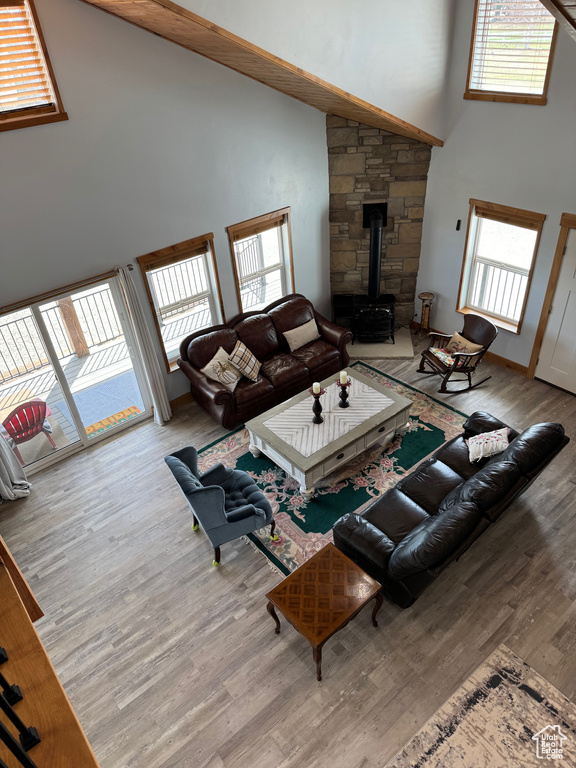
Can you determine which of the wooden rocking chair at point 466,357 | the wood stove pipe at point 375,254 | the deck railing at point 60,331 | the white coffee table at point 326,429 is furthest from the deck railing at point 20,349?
the wooden rocking chair at point 466,357

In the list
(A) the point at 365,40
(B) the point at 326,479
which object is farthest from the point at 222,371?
(A) the point at 365,40

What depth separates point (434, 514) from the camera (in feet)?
16.4

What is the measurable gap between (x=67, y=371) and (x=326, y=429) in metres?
3.38

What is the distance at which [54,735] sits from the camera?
1.56 metres

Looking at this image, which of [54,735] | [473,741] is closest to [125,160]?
[54,735]

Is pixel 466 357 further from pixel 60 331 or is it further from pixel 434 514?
pixel 60 331

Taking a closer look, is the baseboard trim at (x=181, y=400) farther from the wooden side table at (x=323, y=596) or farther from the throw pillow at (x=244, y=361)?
the wooden side table at (x=323, y=596)

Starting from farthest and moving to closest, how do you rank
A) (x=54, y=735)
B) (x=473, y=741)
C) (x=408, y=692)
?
(x=408, y=692), (x=473, y=741), (x=54, y=735)

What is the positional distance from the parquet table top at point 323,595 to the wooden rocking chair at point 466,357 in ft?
11.8

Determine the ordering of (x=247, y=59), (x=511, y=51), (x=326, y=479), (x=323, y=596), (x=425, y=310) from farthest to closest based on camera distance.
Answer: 1. (x=425, y=310)
2. (x=511, y=51)
3. (x=326, y=479)
4. (x=247, y=59)
5. (x=323, y=596)

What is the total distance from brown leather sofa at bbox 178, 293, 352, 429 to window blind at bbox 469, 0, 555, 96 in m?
3.55

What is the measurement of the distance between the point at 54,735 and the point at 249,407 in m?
5.30

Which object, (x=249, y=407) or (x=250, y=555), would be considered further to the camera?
(x=249, y=407)

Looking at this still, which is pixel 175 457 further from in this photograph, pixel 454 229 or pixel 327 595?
pixel 454 229
